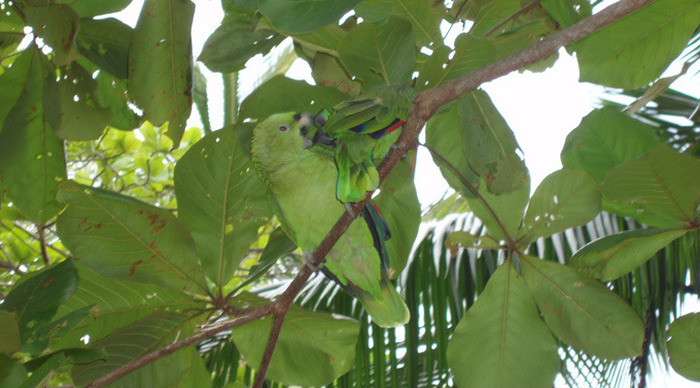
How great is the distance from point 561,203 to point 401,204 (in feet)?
1.04

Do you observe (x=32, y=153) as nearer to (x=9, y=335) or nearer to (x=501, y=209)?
(x=9, y=335)

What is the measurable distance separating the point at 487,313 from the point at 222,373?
1.11 meters

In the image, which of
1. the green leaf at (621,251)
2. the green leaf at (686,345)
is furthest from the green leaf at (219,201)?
the green leaf at (686,345)

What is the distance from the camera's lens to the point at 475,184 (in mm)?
1214

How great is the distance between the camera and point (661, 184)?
1.01 m

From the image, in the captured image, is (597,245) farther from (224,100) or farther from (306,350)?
(224,100)

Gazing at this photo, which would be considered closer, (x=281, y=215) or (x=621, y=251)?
(x=621, y=251)

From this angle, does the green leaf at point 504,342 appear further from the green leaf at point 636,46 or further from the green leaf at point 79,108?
the green leaf at point 79,108

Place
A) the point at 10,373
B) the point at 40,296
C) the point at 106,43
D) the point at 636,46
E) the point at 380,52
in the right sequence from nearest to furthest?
the point at 10,373, the point at 40,296, the point at 380,52, the point at 636,46, the point at 106,43

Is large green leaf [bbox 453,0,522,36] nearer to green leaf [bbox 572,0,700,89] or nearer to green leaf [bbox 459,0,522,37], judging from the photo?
green leaf [bbox 459,0,522,37]

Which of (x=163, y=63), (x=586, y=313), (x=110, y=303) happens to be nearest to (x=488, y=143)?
(x=586, y=313)

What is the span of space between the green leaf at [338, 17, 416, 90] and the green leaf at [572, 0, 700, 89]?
374 millimetres

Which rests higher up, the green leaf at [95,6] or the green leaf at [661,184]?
the green leaf at [95,6]

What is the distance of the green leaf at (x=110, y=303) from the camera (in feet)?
3.72
